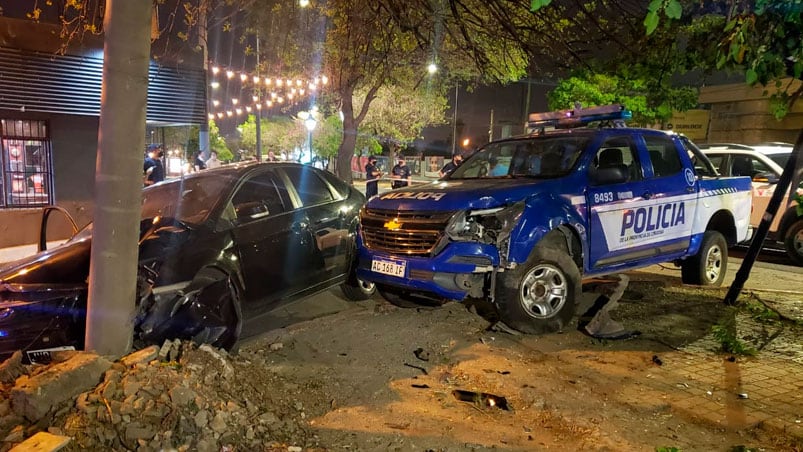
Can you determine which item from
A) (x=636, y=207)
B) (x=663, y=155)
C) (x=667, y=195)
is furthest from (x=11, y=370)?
(x=663, y=155)

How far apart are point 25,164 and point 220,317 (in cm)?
929

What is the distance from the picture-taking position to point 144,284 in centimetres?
429

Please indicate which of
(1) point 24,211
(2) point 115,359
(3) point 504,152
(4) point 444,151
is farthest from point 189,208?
(4) point 444,151

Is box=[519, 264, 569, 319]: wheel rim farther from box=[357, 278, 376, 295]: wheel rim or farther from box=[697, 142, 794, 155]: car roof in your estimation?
box=[697, 142, 794, 155]: car roof

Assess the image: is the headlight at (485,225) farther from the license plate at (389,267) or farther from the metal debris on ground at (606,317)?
the metal debris on ground at (606,317)

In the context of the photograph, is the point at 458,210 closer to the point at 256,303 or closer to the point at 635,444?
the point at 256,303

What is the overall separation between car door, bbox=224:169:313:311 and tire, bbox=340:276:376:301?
85 cm

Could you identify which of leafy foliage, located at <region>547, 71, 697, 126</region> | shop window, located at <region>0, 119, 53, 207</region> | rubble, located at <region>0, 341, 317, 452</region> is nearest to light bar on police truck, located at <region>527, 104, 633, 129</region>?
rubble, located at <region>0, 341, 317, 452</region>

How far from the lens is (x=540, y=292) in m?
5.36

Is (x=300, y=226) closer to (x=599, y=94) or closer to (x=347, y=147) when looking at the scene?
(x=347, y=147)

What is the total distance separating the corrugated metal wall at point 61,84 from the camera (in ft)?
34.5

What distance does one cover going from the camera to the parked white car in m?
9.70

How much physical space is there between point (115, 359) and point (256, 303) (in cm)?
165

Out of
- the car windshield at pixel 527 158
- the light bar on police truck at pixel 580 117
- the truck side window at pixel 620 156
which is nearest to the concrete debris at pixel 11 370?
the car windshield at pixel 527 158
